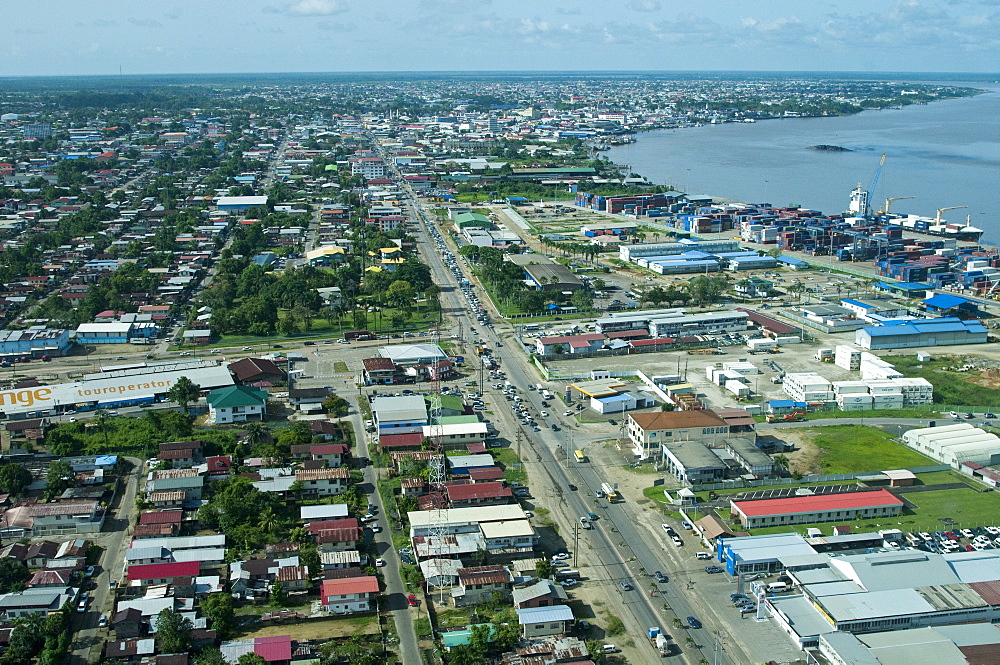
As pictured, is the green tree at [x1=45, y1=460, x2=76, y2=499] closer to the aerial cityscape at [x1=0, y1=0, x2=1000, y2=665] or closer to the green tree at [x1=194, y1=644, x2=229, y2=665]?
the aerial cityscape at [x1=0, y1=0, x2=1000, y2=665]

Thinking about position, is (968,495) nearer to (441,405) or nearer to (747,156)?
(441,405)

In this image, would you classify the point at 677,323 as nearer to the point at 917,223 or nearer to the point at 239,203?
the point at 917,223

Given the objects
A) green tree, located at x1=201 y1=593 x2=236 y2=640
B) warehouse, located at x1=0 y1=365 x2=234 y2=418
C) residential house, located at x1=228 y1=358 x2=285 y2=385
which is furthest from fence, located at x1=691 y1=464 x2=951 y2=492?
warehouse, located at x1=0 y1=365 x2=234 y2=418

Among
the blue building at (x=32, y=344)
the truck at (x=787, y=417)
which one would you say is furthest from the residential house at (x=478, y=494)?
the blue building at (x=32, y=344)

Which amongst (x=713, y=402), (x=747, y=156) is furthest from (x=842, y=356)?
(x=747, y=156)

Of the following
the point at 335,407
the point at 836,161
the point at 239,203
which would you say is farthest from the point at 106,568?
the point at 836,161

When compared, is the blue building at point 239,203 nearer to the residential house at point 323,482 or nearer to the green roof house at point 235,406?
the green roof house at point 235,406
